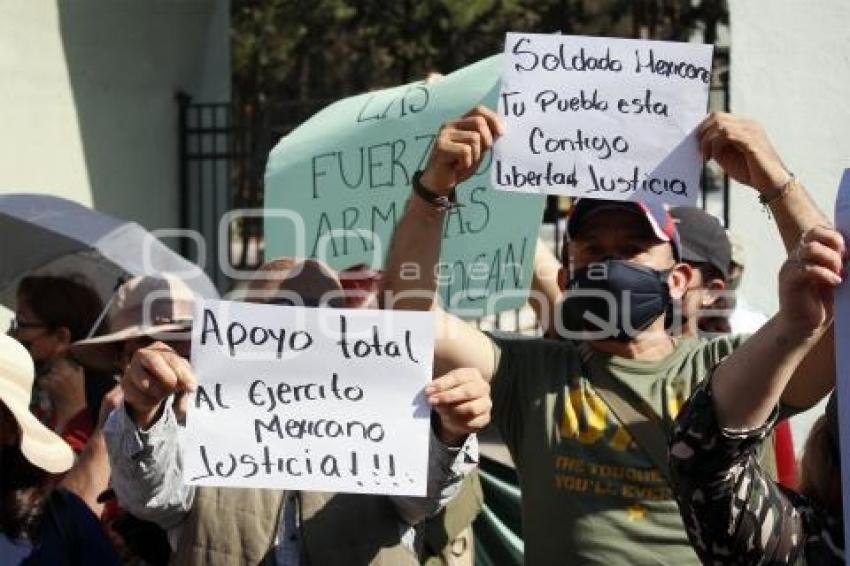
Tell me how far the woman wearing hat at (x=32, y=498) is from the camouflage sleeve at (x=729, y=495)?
117cm

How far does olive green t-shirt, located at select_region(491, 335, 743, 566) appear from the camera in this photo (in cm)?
302

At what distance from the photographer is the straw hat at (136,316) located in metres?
3.82

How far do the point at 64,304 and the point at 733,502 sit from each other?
280 centimetres

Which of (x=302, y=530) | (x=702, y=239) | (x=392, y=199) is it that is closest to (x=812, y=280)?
(x=302, y=530)

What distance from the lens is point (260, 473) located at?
8.86 ft

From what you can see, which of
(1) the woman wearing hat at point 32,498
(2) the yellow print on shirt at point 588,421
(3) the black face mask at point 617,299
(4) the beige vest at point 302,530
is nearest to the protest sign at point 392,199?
(3) the black face mask at point 617,299

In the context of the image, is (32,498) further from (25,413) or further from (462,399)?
(462,399)

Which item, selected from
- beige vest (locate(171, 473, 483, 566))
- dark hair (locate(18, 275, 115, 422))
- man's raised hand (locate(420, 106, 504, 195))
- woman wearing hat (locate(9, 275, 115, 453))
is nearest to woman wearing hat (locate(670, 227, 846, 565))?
beige vest (locate(171, 473, 483, 566))

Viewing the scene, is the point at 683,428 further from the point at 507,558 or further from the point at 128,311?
the point at 507,558

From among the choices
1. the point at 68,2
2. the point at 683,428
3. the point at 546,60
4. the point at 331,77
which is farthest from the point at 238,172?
the point at 331,77

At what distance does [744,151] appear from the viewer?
9.67 ft

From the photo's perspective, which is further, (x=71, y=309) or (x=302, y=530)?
(x=71, y=309)

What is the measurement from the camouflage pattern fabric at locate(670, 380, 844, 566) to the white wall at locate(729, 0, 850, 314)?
4005 millimetres

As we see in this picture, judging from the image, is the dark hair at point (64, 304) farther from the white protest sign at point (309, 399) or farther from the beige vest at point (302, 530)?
the white protest sign at point (309, 399)
